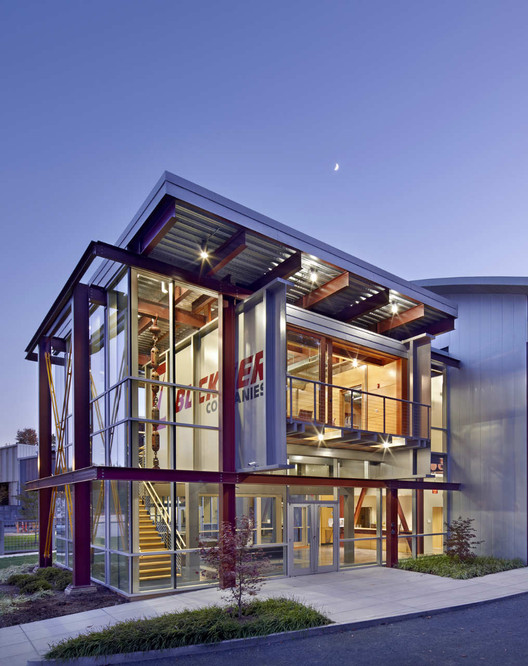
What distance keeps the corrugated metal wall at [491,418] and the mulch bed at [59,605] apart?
13.0 m

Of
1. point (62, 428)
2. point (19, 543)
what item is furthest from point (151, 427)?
point (19, 543)

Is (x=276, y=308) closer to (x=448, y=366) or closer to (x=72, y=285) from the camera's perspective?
(x=72, y=285)

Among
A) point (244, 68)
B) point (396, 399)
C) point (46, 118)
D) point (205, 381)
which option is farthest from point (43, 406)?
point (46, 118)

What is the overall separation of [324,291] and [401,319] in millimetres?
3756

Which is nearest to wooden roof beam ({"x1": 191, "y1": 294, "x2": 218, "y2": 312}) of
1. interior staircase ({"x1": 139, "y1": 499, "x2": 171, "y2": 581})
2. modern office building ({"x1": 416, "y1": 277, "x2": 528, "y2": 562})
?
interior staircase ({"x1": 139, "y1": 499, "x2": 171, "y2": 581})

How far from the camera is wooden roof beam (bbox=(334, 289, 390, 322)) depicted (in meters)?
17.5

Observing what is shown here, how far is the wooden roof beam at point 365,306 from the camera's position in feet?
57.4

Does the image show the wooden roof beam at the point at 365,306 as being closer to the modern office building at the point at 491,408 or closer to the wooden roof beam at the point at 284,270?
the wooden roof beam at the point at 284,270

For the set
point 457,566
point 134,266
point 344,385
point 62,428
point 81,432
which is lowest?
point 457,566

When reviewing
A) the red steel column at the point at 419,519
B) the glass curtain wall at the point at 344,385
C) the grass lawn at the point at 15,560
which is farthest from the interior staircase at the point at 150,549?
the red steel column at the point at 419,519

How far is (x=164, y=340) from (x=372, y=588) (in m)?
8.67

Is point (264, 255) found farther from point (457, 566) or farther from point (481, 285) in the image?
point (457, 566)

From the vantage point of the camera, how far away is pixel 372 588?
45.0 feet

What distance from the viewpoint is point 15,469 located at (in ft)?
149
